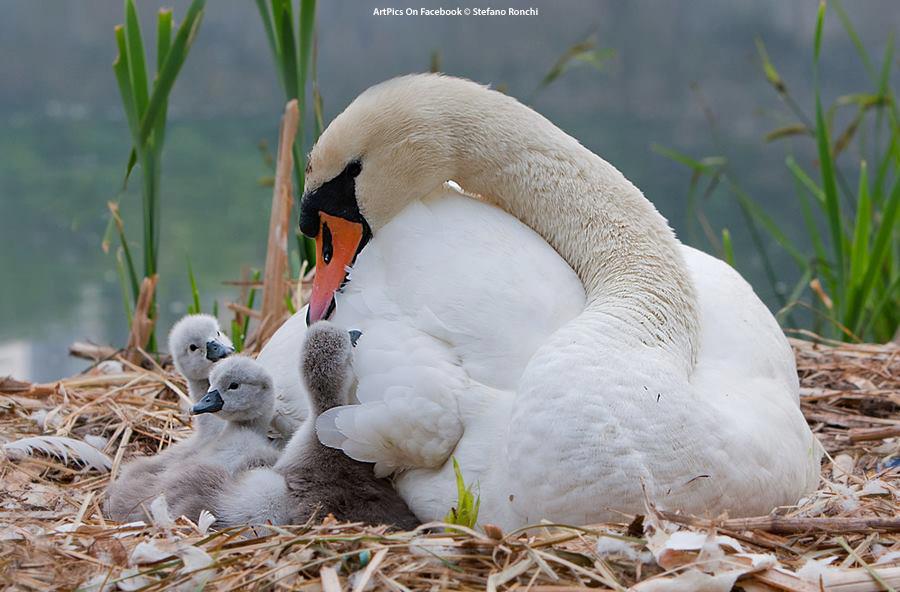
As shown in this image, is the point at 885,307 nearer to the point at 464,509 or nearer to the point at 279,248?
the point at 279,248

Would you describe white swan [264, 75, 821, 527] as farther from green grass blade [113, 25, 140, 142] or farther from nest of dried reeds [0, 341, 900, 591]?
green grass blade [113, 25, 140, 142]

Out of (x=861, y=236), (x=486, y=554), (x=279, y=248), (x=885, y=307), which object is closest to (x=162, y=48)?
(x=279, y=248)

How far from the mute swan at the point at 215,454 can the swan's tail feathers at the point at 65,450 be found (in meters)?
0.29

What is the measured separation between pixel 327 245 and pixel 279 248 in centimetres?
108

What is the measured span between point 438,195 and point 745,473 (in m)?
0.99

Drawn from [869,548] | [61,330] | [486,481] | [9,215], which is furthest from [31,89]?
[869,548]

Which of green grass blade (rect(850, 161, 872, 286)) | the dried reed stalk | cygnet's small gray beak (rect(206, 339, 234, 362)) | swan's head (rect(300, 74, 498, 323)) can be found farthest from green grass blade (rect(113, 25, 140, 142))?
green grass blade (rect(850, 161, 872, 286))

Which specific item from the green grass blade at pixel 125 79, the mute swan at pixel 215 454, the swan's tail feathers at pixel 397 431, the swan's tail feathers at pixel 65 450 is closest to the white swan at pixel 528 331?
the swan's tail feathers at pixel 397 431

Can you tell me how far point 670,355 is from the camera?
2.20 metres

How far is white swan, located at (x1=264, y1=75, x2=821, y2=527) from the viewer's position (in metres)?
1.95

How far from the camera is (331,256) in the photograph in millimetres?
2455

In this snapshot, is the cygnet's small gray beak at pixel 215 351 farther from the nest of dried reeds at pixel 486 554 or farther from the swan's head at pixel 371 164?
the nest of dried reeds at pixel 486 554

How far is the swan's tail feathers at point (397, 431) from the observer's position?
6.78 ft

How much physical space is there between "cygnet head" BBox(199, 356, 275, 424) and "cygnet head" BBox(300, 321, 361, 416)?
0.59 feet
